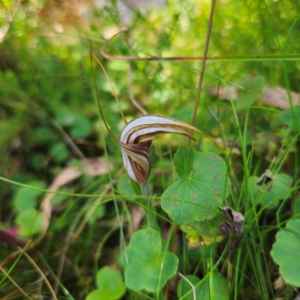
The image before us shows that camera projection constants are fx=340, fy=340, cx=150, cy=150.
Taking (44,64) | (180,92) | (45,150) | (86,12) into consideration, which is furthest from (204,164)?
(86,12)

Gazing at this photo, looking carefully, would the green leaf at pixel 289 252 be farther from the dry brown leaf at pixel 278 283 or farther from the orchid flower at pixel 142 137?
the orchid flower at pixel 142 137

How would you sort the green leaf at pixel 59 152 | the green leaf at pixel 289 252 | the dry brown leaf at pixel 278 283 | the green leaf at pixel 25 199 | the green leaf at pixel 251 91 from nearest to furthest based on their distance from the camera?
the green leaf at pixel 289 252, the dry brown leaf at pixel 278 283, the green leaf at pixel 251 91, the green leaf at pixel 25 199, the green leaf at pixel 59 152

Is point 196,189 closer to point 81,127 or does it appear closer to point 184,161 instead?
point 184,161

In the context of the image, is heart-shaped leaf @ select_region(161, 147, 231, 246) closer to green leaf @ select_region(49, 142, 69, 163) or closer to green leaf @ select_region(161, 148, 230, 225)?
green leaf @ select_region(161, 148, 230, 225)

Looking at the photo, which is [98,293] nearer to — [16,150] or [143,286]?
[143,286]

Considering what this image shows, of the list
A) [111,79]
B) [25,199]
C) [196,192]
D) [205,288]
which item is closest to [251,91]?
[196,192]

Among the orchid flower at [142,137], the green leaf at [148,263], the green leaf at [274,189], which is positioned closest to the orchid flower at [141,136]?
the orchid flower at [142,137]

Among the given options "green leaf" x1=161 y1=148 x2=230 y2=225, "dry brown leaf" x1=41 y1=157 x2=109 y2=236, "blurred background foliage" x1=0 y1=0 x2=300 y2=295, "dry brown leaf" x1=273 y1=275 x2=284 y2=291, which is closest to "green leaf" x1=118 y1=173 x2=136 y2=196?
"blurred background foliage" x1=0 y1=0 x2=300 y2=295
